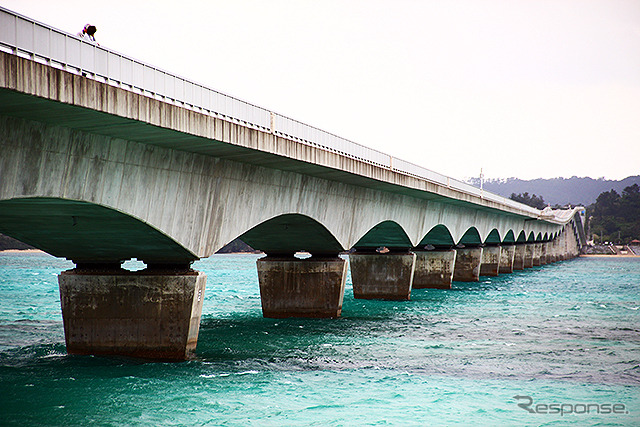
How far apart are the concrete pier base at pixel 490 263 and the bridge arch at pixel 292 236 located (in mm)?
44708

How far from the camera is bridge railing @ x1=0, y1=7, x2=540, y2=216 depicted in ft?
39.7

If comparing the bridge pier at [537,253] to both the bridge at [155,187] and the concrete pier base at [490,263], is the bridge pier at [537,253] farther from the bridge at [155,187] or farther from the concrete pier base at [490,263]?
the bridge at [155,187]

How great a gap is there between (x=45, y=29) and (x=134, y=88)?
275cm

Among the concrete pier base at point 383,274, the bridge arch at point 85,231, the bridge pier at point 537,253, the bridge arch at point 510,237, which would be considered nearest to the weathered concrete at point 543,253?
the bridge pier at point 537,253

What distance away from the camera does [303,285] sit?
31.8 meters

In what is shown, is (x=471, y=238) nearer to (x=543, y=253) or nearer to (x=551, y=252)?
(x=543, y=253)

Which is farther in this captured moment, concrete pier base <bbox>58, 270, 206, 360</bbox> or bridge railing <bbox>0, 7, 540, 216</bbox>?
concrete pier base <bbox>58, 270, 206, 360</bbox>

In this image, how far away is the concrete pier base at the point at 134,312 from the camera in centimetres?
2006

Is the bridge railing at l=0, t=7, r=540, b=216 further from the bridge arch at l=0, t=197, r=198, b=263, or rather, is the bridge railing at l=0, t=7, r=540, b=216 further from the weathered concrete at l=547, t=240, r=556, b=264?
the weathered concrete at l=547, t=240, r=556, b=264

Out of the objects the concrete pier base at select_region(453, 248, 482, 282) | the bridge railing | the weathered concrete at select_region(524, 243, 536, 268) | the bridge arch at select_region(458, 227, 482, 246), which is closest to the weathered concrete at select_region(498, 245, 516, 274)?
the bridge arch at select_region(458, 227, 482, 246)

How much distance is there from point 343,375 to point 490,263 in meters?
57.3

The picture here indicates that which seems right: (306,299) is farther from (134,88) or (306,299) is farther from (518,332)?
(134,88)

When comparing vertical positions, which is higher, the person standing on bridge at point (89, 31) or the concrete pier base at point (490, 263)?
the person standing on bridge at point (89, 31)

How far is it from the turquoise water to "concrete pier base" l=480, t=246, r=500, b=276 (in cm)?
3959
